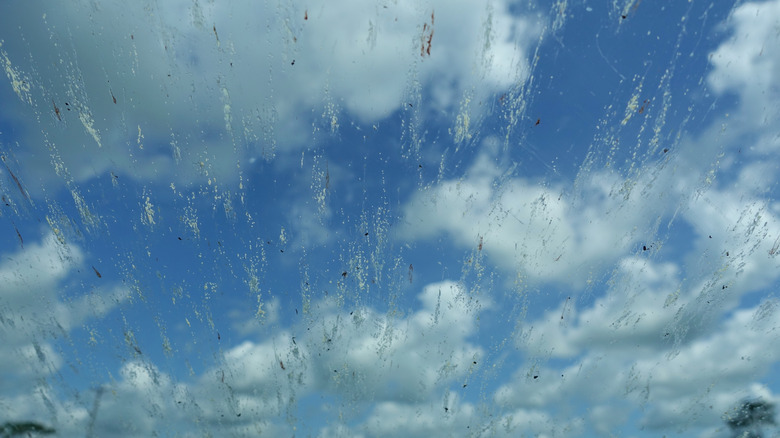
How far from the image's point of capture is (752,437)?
5216 centimetres

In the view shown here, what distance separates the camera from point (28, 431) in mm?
56812

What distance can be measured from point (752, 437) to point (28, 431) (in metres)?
139

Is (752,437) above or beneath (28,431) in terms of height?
beneath

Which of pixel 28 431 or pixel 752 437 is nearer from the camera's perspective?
pixel 752 437
